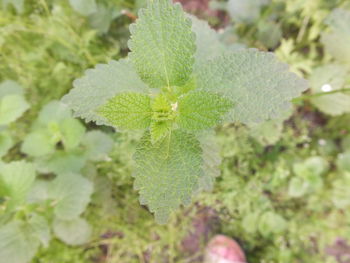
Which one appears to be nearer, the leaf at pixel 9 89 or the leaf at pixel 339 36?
the leaf at pixel 339 36

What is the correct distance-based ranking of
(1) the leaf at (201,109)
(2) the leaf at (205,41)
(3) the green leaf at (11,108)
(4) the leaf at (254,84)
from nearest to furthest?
(1) the leaf at (201,109), (4) the leaf at (254,84), (2) the leaf at (205,41), (3) the green leaf at (11,108)

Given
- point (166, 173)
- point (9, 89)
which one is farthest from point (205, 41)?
point (9, 89)

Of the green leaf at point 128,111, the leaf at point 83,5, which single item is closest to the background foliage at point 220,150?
the leaf at point 83,5

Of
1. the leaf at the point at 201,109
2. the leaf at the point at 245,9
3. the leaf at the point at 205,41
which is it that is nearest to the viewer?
the leaf at the point at 201,109

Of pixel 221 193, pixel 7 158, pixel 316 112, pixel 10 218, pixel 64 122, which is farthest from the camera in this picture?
pixel 316 112

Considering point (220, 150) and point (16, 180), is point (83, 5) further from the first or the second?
point (220, 150)

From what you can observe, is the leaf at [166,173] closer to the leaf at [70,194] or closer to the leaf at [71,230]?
the leaf at [70,194]

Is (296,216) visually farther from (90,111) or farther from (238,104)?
(90,111)

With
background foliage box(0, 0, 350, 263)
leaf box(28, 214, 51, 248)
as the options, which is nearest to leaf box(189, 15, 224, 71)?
background foliage box(0, 0, 350, 263)

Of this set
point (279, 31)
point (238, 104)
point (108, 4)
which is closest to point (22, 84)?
point (108, 4)
